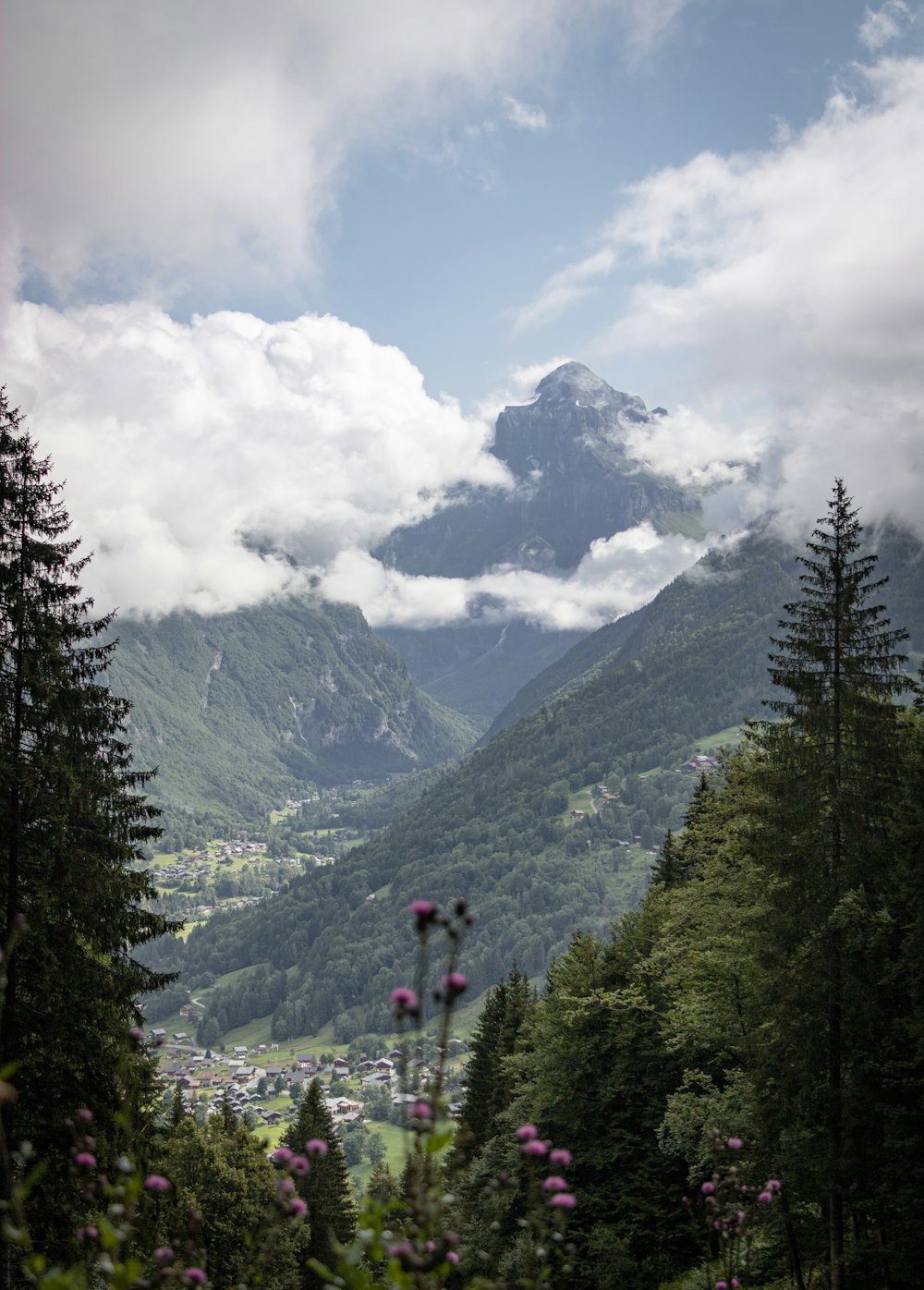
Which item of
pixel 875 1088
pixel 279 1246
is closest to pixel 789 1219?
pixel 875 1088

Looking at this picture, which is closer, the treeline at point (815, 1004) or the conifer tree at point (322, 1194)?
the treeline at point (815, 1004)

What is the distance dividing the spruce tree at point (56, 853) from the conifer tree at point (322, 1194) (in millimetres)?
27124

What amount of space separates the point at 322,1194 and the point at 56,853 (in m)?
35.0

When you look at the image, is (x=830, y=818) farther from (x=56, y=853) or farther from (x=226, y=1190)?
(x=226, y=1190)

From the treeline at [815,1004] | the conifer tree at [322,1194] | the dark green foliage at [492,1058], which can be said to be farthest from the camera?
the dark green foliage at [492,1058]

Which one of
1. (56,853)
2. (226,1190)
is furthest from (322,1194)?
(56,853)

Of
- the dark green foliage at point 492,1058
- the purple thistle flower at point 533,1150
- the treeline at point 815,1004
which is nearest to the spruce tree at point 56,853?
the treeline at point 815,1004

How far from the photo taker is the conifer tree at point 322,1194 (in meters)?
43.8

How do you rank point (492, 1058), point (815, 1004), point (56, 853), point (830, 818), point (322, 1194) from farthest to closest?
point (492, 1058) → point (322, 1194) → point (830, 818) → point (815, 1004) → point (56, 853)

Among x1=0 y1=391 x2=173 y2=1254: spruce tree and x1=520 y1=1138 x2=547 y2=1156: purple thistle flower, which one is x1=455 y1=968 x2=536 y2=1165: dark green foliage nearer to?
x1=0 y1=391 x2=173 y2=1254: spruce tree

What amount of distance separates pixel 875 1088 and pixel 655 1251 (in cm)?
1376

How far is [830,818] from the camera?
70.2ft

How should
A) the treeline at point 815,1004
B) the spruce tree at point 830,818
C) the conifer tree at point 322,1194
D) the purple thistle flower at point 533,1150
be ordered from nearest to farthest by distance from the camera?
the purple thistle flower at point 533,1150, the treeline at point 815,1004, the spruce tree at point 830,818, the conifer tree at point 322,1194

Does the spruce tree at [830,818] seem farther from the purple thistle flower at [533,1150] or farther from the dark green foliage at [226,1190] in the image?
the dark green foliage at [226,1190]
